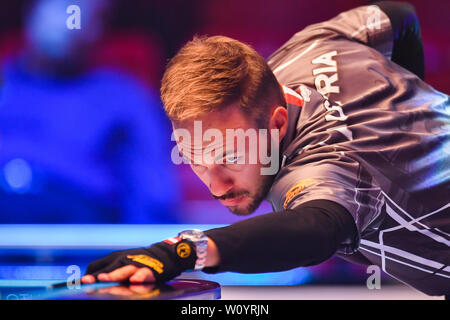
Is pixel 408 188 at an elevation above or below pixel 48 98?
below

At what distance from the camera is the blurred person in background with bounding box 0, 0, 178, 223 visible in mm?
4188

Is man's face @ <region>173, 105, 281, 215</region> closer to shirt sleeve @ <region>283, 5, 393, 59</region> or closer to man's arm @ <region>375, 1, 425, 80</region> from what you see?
shirt sleeve @ <region>283, 5, 393, 59</region>

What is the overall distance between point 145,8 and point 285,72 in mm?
2163

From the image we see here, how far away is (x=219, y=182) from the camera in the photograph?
180cm

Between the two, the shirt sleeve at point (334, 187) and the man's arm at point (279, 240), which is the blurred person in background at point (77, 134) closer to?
the shirt sleeve at point (334, 187)

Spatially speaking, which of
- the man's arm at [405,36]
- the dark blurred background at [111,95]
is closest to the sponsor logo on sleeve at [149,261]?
the man's arm at [405,36]

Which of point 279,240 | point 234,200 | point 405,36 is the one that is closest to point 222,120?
point 234,200

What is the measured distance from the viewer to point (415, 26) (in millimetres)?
2557

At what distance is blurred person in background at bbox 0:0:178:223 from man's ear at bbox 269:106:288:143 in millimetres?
2411

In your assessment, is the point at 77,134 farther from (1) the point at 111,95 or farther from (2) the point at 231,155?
(2) the point at 231,155

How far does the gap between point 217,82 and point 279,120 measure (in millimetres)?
237

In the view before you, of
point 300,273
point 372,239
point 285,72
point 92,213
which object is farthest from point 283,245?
point 92,213
